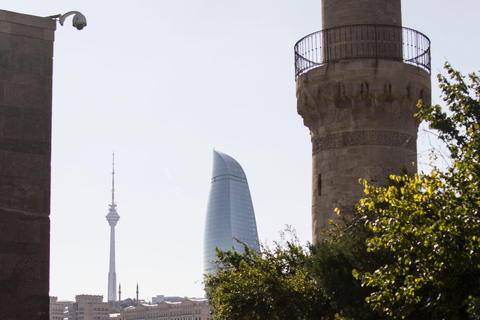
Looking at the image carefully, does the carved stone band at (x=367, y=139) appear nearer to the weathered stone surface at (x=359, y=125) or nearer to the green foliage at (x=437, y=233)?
the weathered stone surface at (x=359, y=125)

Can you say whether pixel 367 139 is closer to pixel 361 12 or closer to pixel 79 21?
pixel 361 12

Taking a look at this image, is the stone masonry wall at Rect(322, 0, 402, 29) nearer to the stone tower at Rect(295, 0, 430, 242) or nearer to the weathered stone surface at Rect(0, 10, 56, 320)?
the stone tower at Rect(295, 0, 430, 242)

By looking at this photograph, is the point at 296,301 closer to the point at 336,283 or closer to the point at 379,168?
the point at 336,283

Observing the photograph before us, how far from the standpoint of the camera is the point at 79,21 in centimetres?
1562

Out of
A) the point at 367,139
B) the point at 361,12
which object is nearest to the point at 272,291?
the point at 367,139

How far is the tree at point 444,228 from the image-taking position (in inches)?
494

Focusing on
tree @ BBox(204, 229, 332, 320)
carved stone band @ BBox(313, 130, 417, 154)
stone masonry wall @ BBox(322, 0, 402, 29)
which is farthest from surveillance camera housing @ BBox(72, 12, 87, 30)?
stone masonry wall @ BBox(322, 0, 402, 29)

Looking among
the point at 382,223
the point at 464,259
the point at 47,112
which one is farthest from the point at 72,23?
the point at 464,259

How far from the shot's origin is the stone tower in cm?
2525

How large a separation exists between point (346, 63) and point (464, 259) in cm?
1367

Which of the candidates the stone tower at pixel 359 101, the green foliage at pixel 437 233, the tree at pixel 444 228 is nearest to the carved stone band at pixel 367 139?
the stone tower at pixel 359 101

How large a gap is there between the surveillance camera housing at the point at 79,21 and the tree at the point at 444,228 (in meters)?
6.08

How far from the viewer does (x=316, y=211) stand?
85.0 ft

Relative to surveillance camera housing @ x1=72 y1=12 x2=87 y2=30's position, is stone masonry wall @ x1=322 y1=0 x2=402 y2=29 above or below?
above
